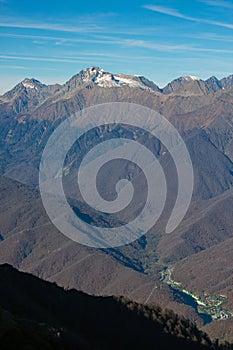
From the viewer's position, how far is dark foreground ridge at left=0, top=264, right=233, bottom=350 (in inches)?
2954

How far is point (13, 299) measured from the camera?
247 ft

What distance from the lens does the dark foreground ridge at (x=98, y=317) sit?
7503 centimetres

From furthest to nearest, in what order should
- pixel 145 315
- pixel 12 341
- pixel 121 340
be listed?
pixel 145 315 → pixel 121 340 → pixel 12 341

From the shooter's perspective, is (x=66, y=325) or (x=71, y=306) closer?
(x=66, y=325)

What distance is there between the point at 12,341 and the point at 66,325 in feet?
129

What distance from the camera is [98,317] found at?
3346 inches

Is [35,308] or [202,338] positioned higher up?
[35,308]

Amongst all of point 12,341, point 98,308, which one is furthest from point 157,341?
point 12,341

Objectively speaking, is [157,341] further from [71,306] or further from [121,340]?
[71,306]

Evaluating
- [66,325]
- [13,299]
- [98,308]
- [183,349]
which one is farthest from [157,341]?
[13,299]

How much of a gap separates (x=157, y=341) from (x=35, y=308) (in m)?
21.3

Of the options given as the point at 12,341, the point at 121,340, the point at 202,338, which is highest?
the point at 12,341

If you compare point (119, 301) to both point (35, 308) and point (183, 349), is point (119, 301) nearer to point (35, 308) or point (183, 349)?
point (183, 349)

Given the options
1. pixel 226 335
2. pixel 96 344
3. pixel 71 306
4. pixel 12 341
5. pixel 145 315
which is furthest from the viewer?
pixel 226 335
